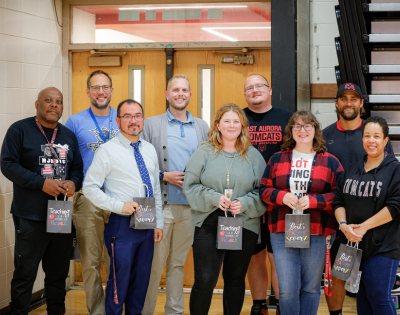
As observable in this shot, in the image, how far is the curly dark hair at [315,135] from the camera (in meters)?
2.62

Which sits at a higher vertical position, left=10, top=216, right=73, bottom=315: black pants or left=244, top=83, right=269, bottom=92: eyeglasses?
left=244, top=83, right=269, bottom=92: eyeglasses

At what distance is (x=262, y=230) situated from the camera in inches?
117

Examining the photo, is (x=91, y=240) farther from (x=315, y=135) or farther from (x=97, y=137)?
(x=315, y=135)

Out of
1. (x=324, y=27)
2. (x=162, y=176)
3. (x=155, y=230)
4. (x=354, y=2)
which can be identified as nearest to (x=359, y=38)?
(x=354, y=2)

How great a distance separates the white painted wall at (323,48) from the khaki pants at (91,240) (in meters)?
2.29

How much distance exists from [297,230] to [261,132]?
846 mm

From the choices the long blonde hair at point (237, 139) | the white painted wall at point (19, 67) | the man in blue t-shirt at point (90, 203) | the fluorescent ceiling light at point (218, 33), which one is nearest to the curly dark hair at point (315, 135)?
the long blonde hair at point (237, 139)

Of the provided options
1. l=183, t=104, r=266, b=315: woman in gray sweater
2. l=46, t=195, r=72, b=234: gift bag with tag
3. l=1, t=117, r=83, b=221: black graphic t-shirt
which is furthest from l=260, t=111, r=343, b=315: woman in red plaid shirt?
l=1, t=117, r=83, b=221: black graphic t-shirt

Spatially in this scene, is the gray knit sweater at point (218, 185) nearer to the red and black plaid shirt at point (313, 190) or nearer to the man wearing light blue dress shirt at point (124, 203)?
the red and black plaid shirt at point (313, 190)

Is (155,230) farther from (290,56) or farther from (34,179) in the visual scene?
(290,56)

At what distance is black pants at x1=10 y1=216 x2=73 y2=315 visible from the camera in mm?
2830

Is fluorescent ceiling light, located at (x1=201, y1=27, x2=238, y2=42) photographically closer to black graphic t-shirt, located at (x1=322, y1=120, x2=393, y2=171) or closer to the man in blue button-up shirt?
the man in blue button-up shirt

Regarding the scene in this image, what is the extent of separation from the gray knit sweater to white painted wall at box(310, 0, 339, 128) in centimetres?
170

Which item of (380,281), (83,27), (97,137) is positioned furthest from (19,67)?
(380,281)
